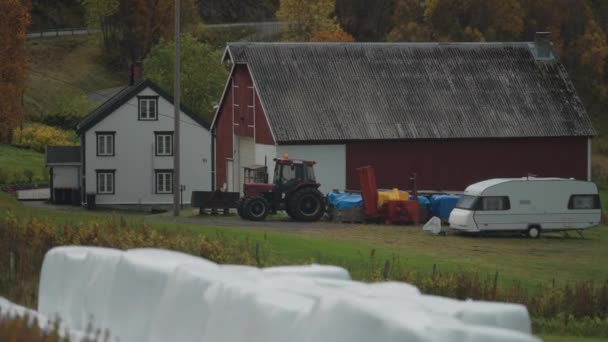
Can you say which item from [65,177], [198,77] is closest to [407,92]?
[65,177]

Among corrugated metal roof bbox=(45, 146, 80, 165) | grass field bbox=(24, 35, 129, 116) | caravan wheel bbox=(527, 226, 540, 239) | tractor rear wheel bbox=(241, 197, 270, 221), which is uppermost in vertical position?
grass field bbox=(24, 35, 129, 116)

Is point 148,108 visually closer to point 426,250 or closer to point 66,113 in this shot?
point 66,113

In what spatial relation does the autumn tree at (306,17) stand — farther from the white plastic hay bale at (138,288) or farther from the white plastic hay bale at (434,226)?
the white plastic hay bale at (138,288)

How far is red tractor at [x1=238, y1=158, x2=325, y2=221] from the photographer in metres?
43.7

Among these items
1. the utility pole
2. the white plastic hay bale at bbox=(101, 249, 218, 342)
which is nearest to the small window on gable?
the utility pole

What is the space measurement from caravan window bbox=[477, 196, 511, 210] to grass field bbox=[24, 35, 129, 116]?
58.4m

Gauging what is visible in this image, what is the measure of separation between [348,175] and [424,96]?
4.92 metres

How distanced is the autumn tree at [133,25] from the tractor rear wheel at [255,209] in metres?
66.7

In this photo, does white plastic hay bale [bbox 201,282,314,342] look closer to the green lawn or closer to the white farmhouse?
the white farmhouse

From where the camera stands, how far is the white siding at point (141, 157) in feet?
221

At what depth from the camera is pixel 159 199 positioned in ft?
225

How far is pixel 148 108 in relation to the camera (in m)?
67.8

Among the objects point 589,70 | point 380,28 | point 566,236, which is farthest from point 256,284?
point 380,28

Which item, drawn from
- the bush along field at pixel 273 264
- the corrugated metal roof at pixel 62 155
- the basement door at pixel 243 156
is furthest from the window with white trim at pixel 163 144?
the bush along field at pixel 273 264
